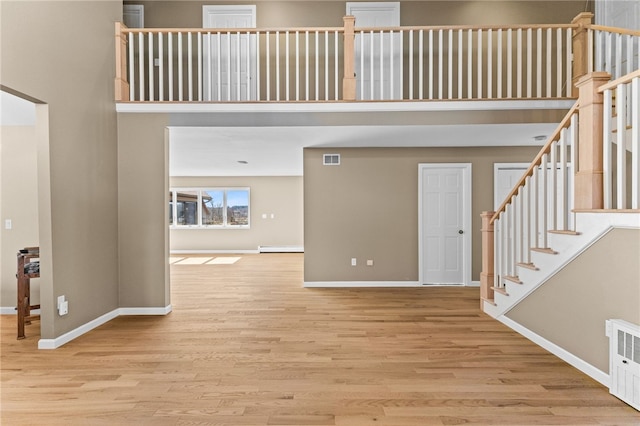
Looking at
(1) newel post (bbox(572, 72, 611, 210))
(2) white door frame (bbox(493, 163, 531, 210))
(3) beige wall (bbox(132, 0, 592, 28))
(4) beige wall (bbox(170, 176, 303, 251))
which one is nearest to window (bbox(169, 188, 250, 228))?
(4) beige wall (bbox(170, 176, 303, 251))

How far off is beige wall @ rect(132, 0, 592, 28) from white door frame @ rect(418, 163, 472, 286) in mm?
2453

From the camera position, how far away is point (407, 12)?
5891 millimetres

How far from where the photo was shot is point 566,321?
294cm

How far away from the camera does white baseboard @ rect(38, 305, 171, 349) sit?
3.26 metres

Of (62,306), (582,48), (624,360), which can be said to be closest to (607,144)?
(624,360)

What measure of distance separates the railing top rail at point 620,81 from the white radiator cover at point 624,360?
167 centimetres

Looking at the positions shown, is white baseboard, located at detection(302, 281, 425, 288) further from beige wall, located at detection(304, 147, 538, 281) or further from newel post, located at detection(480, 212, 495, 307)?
newel post, located at detection(480, 212, 495, 307)

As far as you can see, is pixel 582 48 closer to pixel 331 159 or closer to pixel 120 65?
pixel 331 159

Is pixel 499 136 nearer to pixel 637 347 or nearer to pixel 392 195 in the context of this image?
pixel 392 195

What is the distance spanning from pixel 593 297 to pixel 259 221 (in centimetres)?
919

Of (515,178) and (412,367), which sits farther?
(515,178)

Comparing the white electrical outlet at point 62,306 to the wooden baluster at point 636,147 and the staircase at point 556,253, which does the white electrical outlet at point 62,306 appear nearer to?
the staircase at point 556,253

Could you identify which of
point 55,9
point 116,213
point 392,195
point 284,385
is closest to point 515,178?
point 392,195

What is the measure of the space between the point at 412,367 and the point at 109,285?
361 cm
